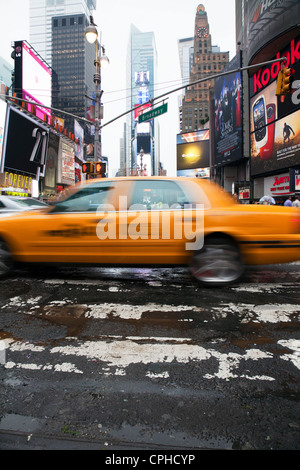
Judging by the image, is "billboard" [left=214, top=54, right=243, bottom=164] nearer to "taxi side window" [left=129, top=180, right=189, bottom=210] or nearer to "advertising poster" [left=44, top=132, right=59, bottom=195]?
"advertising poster" [left=44, top=132, right=59, bottom=195]

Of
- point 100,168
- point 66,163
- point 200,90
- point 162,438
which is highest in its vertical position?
point 200,90

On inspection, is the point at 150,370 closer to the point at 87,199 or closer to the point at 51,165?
the point at 87,199

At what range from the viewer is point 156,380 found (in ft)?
6.97

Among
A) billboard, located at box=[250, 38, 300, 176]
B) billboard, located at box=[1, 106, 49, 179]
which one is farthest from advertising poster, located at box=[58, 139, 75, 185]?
billboard, located at box=[250, 38, 300, 176]

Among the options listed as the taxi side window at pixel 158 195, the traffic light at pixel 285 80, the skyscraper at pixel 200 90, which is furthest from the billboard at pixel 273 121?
the skyscraper at pixel 200 90

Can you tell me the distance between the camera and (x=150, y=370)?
7.38 feet

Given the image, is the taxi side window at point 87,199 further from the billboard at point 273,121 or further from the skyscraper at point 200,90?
the skyscraper at point 200,90

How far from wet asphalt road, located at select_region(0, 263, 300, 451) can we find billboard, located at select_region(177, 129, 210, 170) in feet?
192

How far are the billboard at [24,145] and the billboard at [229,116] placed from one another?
915 inches

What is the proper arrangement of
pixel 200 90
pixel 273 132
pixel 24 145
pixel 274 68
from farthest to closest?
pixel 200 90
pixel 24 145
pixel 274 68
pixel 273 132

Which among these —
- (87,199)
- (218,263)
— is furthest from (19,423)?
(87,199)

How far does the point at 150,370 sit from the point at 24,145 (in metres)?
33.4

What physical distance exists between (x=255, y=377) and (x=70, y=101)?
172 metres
